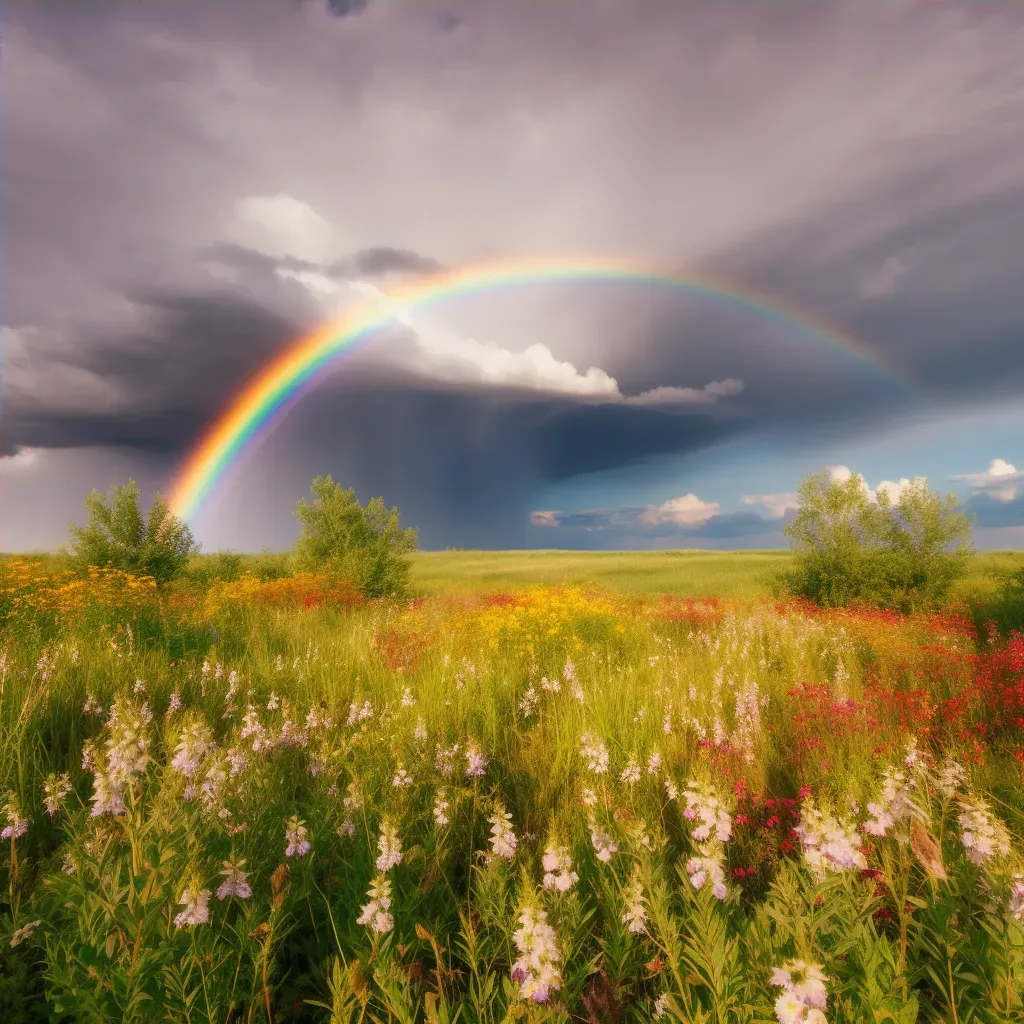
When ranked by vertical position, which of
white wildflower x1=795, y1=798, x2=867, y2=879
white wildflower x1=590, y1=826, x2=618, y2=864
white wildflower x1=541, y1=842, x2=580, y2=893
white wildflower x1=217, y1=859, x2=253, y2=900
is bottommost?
white wildflower x1=590, y1=826, x2=618, y2=864

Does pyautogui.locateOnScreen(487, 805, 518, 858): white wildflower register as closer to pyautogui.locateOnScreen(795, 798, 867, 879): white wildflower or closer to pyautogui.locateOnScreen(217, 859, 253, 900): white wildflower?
pyautogui.locateOnScreen(217, 859, 253, 900): white wildflower

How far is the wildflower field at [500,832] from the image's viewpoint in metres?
1.64

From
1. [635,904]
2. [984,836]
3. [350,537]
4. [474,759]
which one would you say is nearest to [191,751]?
[474,759]

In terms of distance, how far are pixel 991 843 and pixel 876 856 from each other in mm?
1602

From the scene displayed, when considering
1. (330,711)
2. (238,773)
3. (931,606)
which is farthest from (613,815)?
(931,606)

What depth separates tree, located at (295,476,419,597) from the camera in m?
22.4

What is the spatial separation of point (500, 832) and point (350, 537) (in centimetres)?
2148

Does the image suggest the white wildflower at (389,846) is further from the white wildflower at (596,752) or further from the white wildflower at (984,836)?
the white wildflower at (984,836)

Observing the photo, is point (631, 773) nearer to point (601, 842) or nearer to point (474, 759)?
point (474, 759)

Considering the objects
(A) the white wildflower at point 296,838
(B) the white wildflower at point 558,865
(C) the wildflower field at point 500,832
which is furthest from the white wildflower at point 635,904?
(A) the white wildflower at point 296,838

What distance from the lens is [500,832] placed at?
7.62 ft

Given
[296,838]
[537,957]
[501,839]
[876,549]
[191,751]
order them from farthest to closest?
1. [876,549]
2. [191,751]
3. [296,838]
4. [501,839]
5. [537,957]

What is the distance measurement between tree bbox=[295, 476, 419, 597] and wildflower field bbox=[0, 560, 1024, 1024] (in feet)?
40.9

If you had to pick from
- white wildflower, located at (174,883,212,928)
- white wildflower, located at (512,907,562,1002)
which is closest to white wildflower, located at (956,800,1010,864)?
white wildflower, located at (512,907,562,1002)
